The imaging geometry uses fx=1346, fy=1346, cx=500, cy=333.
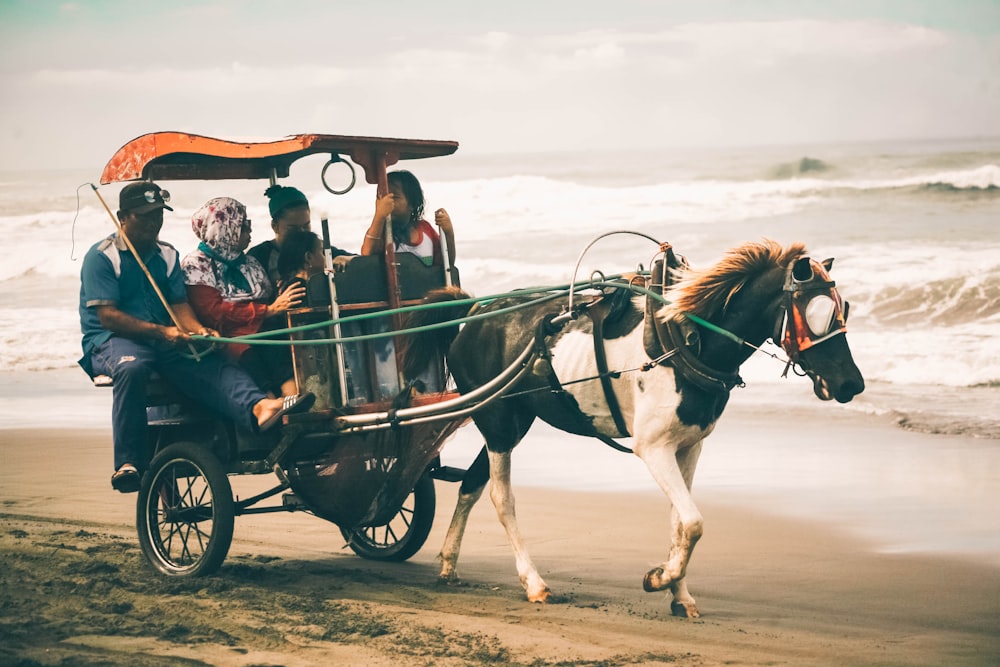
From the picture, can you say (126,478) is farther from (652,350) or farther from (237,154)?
(652,350)

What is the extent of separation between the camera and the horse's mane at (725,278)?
5723mm

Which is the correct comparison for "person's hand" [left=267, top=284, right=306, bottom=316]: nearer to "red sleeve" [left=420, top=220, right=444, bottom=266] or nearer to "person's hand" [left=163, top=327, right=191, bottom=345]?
"person's hand" [left=163, top=327, right=191, bottom=345]

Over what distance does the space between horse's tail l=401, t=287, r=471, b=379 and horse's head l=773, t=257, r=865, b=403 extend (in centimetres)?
186

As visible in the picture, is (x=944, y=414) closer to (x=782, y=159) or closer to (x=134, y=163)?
(x=134, y=163)

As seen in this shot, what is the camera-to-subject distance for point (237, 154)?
6.44m

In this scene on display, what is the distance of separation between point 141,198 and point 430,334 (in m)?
1.60

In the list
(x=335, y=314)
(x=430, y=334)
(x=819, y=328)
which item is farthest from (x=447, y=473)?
(x=819, y=328)

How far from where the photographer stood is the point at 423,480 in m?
7.24

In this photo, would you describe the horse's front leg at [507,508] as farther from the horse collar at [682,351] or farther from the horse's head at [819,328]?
the horse's head at [819,328]

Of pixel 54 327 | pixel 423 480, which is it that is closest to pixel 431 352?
pixel 423 480

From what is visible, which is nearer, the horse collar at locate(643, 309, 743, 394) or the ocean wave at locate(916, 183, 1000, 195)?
the horse collar at locate(643, 309, 743, 394)

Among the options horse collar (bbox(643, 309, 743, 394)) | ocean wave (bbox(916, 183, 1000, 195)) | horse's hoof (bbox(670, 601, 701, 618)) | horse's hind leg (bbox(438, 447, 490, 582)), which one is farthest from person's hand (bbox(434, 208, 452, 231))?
ocean wave (bbox(916, 183, 1000, 195))

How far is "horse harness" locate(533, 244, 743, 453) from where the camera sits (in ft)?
18.9

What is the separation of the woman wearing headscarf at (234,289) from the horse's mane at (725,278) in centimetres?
191
